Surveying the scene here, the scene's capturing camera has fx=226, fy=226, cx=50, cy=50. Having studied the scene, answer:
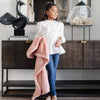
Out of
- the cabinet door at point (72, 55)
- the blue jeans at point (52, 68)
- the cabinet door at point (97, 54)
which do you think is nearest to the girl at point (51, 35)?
the blue jeans at point (52, 68)

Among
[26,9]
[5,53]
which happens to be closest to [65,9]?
[26,9]

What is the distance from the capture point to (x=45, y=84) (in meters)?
2.69

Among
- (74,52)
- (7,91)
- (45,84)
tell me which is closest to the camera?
(45,84)

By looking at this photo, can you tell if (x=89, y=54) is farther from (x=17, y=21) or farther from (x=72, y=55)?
(x=17, y=21)

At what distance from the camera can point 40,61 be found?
270 centimetres

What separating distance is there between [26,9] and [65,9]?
22.1 inches

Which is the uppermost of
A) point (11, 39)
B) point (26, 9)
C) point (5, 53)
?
point (26, 9)

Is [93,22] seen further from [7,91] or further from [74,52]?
[7,91]

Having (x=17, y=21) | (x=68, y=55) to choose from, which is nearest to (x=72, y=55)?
(x=68, y=55)

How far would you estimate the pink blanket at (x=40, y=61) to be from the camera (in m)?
2.66

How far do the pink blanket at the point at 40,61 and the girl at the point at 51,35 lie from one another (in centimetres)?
6

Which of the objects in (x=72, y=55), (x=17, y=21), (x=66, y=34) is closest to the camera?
(x=72, y=55)

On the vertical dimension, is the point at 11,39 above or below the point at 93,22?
below

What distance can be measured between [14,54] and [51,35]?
591mm
